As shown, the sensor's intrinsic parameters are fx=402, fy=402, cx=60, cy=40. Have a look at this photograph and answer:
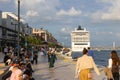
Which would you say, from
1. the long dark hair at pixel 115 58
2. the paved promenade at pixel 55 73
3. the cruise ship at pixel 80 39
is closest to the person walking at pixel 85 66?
the long dark hair at pixel 115 58

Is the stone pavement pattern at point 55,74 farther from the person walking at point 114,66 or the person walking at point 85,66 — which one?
the person walking at point 85,66

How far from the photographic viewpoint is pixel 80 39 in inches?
5369

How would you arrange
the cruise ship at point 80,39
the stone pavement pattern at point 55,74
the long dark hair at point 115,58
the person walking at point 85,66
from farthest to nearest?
the cruise ship at point 80,39 → the stone pavement pattern at point 55,74 → the long dark hair at point 115,58 → the person walking at point 85,66

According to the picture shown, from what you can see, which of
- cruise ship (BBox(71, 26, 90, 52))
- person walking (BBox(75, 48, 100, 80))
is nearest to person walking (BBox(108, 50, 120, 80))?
person walking (BBox(75, 48, 100, 80))

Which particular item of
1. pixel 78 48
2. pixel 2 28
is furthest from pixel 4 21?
pixel 78 48

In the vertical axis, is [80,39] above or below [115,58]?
above

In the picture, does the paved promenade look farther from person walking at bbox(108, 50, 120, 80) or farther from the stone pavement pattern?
person walking at bbox(108, 50, 120, 80)

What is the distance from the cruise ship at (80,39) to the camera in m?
132

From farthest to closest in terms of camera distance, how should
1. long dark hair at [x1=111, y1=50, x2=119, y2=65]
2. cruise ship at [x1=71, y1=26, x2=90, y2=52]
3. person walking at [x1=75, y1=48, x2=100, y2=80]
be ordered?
1. cruise ship at [x1=71, y1=26, x2=90, y2=52]
2. long dark hair at [x1=111, y1=50, x2=119, y2=65]
3. person walking at [x1=75, y1=48, x2=100, y2=80]

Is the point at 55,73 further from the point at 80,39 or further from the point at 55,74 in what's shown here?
the point at 80,39

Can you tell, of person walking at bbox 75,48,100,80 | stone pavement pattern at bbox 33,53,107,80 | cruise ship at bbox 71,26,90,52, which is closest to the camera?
person walking at bbox 75,48,100,80

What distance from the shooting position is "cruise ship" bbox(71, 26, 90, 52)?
433 ft

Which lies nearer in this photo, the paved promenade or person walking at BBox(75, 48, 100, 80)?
person walking at BBox(75, 48, 100, 80)

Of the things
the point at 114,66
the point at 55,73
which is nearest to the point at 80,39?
the point at 55,73
